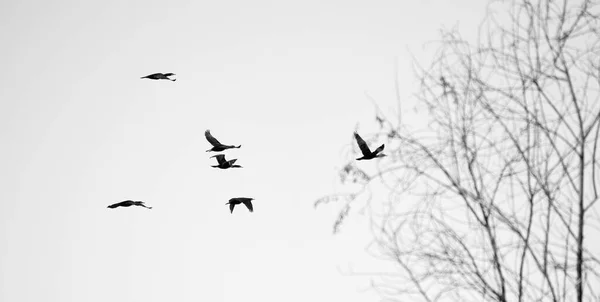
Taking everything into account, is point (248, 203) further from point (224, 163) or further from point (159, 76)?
point (159, 76)

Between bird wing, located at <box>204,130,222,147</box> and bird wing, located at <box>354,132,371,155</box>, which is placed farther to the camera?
bird wing, located at <box>204,130,222,147</box>

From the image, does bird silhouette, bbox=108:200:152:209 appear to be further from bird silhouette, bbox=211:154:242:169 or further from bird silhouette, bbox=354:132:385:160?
bird silhouette, bbox=354:132:385:160

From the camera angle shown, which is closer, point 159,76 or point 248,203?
point 159,76

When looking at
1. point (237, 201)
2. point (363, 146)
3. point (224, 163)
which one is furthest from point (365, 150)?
point (237, 201)

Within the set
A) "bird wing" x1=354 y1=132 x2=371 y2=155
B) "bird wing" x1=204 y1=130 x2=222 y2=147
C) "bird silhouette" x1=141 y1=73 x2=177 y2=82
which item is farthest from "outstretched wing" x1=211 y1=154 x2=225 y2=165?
"bird wing" x1=354 y1=132 x2=371 y2=155

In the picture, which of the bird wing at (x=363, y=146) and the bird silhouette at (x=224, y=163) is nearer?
the bird wing at (x=363, y=146)

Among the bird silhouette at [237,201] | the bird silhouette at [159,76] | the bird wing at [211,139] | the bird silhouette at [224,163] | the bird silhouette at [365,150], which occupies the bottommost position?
the bird silhouette at [365,150]

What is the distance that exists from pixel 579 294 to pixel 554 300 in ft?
0.40

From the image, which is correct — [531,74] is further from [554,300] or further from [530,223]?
[554,300]

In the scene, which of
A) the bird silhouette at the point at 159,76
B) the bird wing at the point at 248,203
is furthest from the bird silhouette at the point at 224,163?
the bird silhouette at the point at 159,76

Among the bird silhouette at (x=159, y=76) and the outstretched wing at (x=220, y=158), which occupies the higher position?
the bird silhouette at (x=159, y=76)

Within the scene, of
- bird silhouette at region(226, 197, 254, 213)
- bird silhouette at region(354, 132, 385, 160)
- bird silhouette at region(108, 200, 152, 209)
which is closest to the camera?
bird silhouette at region(354, 132, 385, 160)

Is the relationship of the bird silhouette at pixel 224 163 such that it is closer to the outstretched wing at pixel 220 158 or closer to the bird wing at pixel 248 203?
the outstretched wing at pixel 220 158

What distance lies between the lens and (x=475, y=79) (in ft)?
12.1
